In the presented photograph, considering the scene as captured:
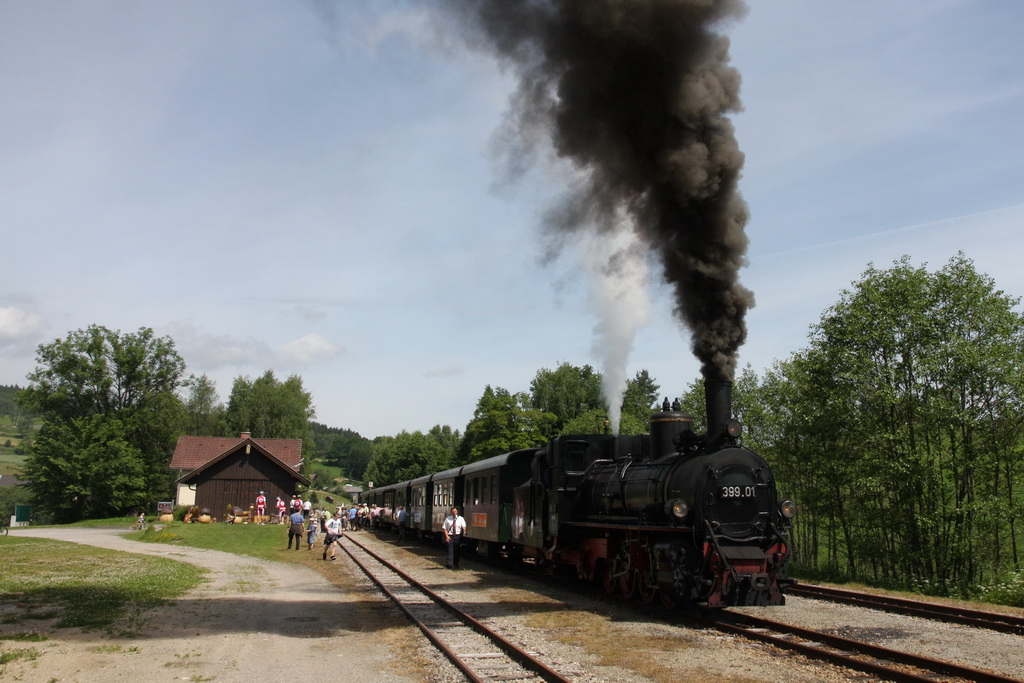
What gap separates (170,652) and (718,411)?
745 cm

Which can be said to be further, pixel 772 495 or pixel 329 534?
pixel 329 534

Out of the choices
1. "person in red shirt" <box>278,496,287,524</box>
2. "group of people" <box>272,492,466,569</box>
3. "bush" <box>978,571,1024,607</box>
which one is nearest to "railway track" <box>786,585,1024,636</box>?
"bush" <box>978,571,1024,607</box>

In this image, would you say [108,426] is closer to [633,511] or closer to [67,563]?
[67,563]

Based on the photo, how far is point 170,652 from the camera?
8445 millimetres

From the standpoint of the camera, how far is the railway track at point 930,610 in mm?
9930

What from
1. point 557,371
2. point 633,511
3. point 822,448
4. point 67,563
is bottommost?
point 67,563

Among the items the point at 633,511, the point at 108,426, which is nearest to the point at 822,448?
the point at 633,511

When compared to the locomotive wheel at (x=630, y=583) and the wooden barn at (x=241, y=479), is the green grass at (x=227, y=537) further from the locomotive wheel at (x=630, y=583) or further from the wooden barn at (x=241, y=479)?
the locomotive wheel at (x=630, y=583)

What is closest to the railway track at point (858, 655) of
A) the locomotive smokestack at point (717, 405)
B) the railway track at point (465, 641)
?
the locomotive smokestack at point (717, 405)

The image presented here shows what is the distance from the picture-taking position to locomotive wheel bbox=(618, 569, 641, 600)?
38.9ft

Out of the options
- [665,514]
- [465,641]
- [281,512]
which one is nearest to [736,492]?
[665,514]

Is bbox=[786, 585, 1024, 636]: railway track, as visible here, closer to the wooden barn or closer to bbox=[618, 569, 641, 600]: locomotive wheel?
bbox=[618, 569, 641, 600]: locomotive wheel

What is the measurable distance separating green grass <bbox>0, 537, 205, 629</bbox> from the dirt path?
1.73 ft

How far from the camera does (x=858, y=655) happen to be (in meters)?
8.11
